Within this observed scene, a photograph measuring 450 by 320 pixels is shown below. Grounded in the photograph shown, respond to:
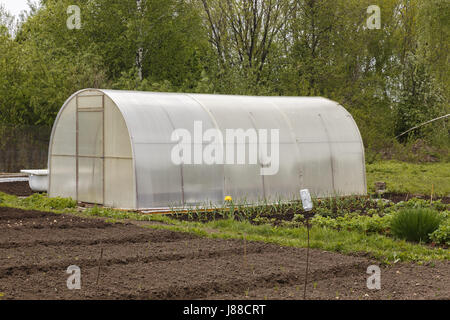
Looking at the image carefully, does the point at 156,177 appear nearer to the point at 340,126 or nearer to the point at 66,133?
the point at 66,133

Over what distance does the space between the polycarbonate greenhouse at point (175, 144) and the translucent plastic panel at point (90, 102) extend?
2cm

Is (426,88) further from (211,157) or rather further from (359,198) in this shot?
(211,157)

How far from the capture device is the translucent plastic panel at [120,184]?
43.7 feet

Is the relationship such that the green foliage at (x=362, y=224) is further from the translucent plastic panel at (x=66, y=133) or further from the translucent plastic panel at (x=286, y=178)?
the translucent plastic panel at (x=66, y=133)

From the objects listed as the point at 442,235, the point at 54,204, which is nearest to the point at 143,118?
the point at 54,204

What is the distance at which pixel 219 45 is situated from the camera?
3188cm

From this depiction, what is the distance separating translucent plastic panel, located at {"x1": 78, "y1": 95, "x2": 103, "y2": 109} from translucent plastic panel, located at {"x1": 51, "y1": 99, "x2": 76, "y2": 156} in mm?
313

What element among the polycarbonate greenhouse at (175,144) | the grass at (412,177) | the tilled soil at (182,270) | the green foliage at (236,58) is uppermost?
the green foliage at (236,58)

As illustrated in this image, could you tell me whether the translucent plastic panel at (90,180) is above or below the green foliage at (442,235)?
above

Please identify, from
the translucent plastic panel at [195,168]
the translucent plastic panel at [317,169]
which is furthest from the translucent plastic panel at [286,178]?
the translucent plastic panel at [195,168]

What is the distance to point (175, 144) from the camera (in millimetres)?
13836

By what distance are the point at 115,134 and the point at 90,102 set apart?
1.22 m

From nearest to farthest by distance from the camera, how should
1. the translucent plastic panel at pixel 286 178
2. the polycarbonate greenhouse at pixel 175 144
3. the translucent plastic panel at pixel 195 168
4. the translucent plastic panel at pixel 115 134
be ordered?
the polycarbonate greenhouse at pixel 175 144 < the translucent plastic panel at pixel 115 134 < the translucent plastic panel at pixel 195 168 < the translucent plastic panel at pixel 286 178

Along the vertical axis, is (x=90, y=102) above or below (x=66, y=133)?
above
